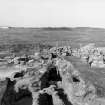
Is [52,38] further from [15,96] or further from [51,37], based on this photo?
[15,96]

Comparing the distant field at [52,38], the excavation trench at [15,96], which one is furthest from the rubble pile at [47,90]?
the distant field at [52,38]

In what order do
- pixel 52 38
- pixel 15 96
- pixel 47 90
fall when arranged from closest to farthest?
pixel 47 90 → pixel 15 96 → pixel 52 38

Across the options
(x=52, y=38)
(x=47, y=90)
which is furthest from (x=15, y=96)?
(x=52, y=38)

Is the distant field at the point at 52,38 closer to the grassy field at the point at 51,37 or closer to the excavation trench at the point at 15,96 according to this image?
the grassy field at the point at 51,37

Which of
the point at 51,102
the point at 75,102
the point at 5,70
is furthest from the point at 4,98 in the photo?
the point at 5,70

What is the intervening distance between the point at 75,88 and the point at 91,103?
3.36 meters

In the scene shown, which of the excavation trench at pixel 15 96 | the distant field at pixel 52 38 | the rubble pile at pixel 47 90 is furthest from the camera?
the distant field at pixel 52 38

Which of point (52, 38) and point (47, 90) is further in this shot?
point (52, 38)

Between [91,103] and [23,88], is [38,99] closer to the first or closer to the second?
[23,88]

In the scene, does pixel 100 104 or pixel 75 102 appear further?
pixel 75 102

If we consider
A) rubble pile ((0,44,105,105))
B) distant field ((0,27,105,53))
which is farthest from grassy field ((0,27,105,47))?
rubble pile ((0,44,105,105))

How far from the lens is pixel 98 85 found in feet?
74.8

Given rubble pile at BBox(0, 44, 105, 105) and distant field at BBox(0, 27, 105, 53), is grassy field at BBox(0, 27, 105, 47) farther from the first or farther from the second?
rubble pile at BBox(0, 44, 105, 105)

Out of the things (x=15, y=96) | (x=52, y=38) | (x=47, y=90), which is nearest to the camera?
(x=47, y=90)
